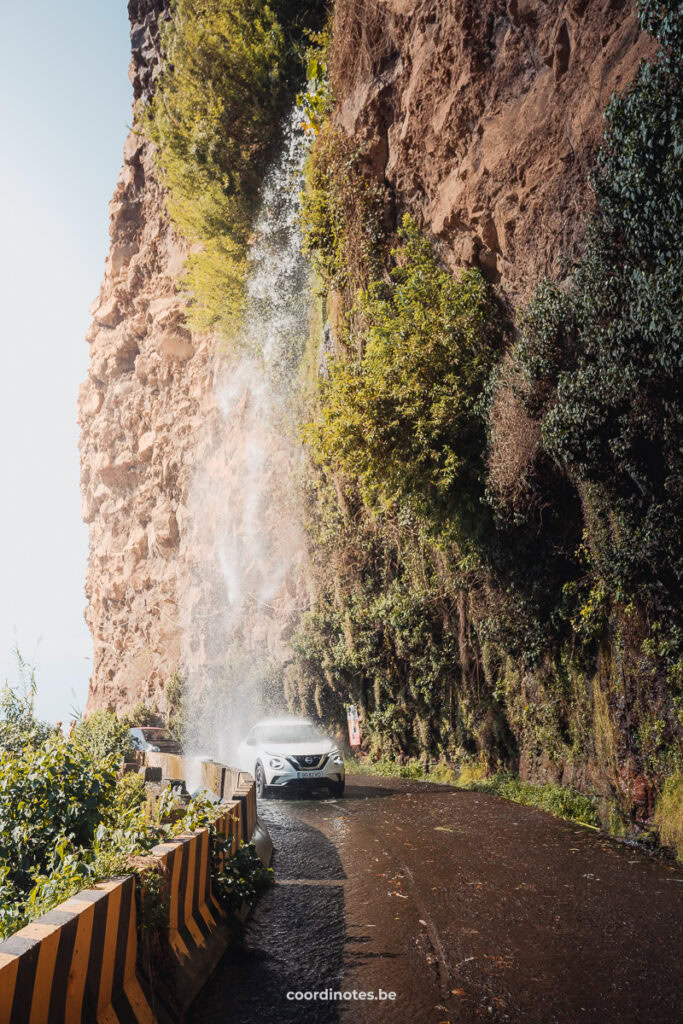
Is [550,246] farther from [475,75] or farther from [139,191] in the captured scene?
[139,191]

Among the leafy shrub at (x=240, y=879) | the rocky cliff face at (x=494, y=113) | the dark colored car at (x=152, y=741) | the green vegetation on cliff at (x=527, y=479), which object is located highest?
the rocky cliff face at (x=494, y=113)

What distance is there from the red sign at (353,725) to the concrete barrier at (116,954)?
17.3 metres

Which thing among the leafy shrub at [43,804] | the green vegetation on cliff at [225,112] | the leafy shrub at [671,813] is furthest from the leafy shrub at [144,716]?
the leafy shrub at [671,813]

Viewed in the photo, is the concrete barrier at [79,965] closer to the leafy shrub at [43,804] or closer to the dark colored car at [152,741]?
the leafy shrub at [43,804]

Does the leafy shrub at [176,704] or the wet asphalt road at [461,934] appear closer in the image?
the wet asphalt road at [461,934]

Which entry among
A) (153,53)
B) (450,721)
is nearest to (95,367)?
(153,53)

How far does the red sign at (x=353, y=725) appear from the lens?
22.8 metres

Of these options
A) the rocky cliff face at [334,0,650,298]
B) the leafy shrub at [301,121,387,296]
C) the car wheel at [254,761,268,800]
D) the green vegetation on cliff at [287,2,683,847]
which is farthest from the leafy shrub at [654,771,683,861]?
the leafy shrub at [301,121,387,296]

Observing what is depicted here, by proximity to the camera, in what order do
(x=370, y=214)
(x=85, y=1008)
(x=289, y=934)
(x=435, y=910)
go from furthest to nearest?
(x=370, y=214) → (x=435, y=910) → (x=289, y=934) → (x=85, y=1008)

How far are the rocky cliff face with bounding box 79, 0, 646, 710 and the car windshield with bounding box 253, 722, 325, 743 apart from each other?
371 inches

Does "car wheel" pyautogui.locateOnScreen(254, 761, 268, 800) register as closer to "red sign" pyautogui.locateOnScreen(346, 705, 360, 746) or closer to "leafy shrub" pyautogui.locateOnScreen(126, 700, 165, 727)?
"red sign" pyautogui.locateOnScreen(346, 705, 360, 746)

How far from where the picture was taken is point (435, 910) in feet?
21.1

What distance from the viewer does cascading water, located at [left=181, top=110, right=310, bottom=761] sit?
2758 centimetres

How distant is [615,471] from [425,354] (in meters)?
4.91
